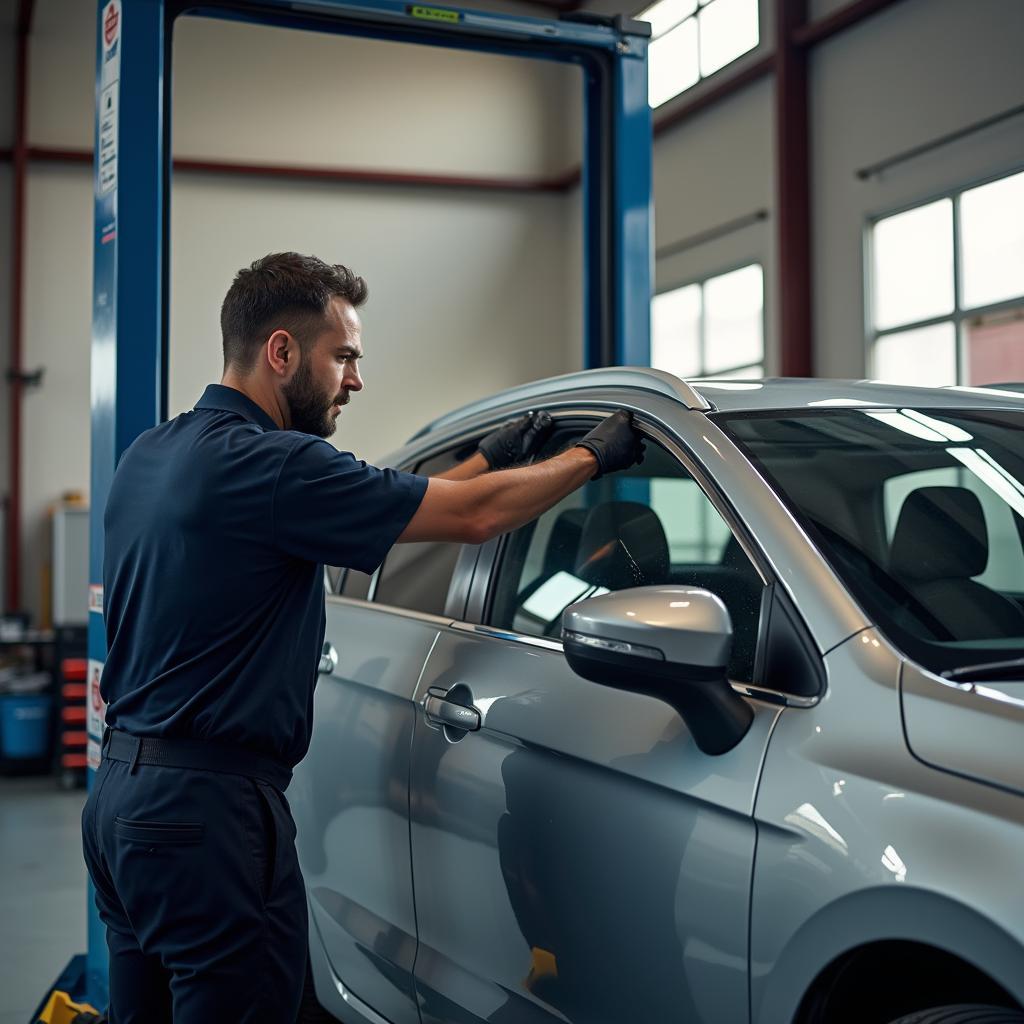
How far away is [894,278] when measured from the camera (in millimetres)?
7508

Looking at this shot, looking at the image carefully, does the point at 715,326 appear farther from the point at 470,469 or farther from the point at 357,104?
the point at 470,469

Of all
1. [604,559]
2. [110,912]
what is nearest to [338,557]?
[604,559]

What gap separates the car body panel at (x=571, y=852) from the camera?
4.77ft

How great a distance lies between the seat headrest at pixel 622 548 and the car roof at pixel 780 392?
0.70 feet

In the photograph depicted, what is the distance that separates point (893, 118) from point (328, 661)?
602cm

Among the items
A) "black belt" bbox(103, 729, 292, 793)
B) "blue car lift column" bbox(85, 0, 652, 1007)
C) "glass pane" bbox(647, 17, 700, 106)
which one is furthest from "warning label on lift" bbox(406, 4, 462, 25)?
"glass pane" bbox(647, 17, 700, 106)

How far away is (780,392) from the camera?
1956mm

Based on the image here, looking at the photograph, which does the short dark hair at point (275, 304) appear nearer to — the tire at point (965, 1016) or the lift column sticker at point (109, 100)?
the lift column sticker at point (109, 100)

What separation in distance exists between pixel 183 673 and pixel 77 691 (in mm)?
6127

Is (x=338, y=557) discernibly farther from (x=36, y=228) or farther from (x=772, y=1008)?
(x=36, y=228)

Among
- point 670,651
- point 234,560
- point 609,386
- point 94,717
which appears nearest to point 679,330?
point 94,717

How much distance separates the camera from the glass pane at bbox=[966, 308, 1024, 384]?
6.69 meters

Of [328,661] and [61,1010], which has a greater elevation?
[328,661]

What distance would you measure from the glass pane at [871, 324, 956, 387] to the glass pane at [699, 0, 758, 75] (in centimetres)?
242
